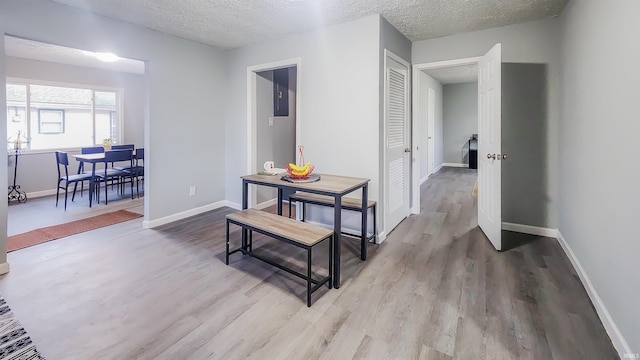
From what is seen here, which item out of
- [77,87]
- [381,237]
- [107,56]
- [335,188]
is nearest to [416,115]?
[381,237]

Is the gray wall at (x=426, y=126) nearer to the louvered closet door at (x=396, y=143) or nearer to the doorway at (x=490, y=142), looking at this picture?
the louvered closet door at (x=396, y=143)

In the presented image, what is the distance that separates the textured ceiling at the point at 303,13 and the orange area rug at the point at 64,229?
234 centimetres

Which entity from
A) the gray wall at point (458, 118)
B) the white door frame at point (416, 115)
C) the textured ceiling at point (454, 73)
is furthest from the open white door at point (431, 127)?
the white door frame at point (416, 115)

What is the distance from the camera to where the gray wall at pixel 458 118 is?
8.67 metres

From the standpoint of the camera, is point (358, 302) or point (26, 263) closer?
point (358, 302)

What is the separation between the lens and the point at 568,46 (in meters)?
2.78

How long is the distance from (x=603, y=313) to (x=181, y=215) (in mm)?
4168

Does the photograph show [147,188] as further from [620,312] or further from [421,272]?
[620,312]

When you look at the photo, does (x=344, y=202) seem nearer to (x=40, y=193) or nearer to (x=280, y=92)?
(x=280, y=92)

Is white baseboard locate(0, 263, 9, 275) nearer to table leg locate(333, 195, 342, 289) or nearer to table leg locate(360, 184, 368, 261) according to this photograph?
table leg locate(333, 195, 342, 289)

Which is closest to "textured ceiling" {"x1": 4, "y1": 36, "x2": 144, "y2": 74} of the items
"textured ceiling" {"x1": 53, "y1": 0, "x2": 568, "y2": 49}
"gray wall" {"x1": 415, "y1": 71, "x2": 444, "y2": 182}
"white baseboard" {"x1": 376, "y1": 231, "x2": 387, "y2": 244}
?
"textured ceiling" {"x1": 53, "y1": 0, "x2": 568, "y2": 49}

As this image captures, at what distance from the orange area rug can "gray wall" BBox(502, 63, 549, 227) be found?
471cm

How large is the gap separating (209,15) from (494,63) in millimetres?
2820

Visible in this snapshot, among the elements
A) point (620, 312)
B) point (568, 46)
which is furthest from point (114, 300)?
point (568, 46)
